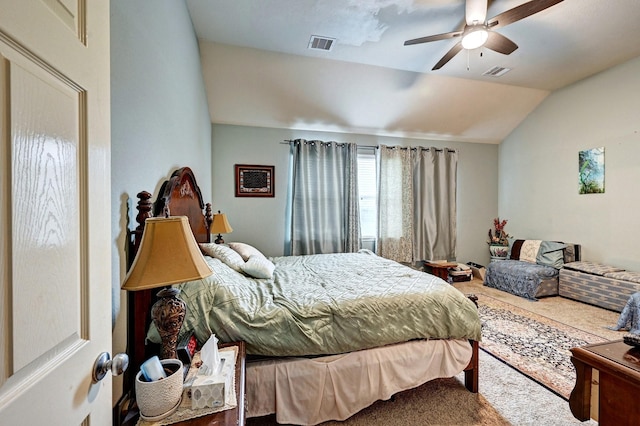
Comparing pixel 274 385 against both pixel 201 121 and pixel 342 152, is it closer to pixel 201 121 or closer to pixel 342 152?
pixel 201 121

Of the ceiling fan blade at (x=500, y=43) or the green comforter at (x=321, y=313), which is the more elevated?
the ceiling fan blade at (x=500, y=43)

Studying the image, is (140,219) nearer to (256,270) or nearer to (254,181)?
(256,270)

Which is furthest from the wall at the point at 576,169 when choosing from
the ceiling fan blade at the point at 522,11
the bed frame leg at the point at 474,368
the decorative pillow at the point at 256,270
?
the decorative pillow at the point at 256,270

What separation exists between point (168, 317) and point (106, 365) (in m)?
0.36

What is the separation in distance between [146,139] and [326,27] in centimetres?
227

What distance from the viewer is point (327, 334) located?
5.36ft

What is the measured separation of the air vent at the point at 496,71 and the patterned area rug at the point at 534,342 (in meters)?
3.12

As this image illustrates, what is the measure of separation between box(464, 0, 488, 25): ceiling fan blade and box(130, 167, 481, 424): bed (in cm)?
220

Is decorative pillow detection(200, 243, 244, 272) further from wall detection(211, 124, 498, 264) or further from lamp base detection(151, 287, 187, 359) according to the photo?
wall detection(211, 124, 498, 264)

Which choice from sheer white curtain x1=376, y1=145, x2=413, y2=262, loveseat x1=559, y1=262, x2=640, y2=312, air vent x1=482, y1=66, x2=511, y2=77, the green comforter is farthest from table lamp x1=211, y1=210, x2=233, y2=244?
loveseat x1=559, y1=262, x2=640, y2=312

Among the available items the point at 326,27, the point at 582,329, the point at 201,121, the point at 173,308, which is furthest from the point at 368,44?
the point at 582,329

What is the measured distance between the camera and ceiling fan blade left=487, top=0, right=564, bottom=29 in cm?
191

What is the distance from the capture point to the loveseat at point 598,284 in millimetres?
3227

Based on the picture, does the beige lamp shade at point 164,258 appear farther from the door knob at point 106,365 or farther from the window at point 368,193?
the window at point 368,193
